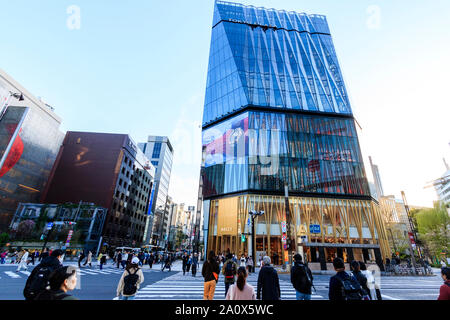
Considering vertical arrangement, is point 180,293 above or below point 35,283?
below

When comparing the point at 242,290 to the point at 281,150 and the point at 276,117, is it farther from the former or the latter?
the point at 276,117

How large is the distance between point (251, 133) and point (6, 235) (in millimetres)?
46844

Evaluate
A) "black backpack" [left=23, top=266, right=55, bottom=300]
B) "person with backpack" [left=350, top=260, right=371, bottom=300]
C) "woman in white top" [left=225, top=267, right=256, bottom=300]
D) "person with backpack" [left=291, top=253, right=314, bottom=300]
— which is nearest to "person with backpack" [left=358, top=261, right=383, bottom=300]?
"person with backpack" [left=350, top=260, right=371, bottom=300]

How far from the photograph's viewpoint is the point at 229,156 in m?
37.8

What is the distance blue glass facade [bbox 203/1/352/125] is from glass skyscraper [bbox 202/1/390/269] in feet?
0.74

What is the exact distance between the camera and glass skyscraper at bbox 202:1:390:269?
32.7m

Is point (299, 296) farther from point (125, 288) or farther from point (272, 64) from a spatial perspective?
point (272, 64)

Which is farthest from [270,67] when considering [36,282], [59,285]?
[59,285]

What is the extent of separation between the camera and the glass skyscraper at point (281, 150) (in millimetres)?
32656

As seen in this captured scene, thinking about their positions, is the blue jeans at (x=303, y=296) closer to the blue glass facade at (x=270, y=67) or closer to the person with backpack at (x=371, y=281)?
the person with backpack at (x=371, y=281)

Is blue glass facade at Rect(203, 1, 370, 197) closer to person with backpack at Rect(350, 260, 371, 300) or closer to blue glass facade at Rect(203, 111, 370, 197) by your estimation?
blue glass facade at Rect(203, 111, 370, 197)

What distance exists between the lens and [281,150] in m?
36.5

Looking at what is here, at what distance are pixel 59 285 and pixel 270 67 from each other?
47502 mm
